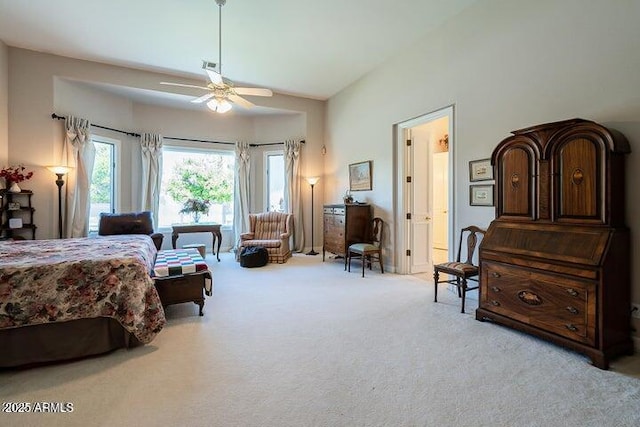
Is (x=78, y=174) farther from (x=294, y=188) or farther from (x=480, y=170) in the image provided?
(x=480, y=170)

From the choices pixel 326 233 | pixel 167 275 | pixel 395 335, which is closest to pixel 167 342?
pixel 167 275

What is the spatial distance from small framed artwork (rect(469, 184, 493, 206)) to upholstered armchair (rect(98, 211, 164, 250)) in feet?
15.0

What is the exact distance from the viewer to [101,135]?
18.1 feet

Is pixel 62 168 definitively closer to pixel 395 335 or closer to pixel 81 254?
pixel 81 254

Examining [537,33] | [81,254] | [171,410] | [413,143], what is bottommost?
[171,410]

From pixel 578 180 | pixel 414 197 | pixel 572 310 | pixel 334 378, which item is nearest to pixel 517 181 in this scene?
pixel 578 180

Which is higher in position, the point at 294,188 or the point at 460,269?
the point at 294,188

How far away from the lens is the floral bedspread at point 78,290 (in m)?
2.16

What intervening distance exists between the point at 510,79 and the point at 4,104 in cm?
664

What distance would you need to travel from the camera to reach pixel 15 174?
4336mm

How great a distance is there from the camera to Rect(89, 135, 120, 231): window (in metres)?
5.54

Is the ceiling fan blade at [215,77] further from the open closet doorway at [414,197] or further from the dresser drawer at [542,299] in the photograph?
the dresser drawer at [542,299]

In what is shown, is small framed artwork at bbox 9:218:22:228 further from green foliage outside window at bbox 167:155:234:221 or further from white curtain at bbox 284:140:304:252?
white curtain at bbox 284:140:304:252

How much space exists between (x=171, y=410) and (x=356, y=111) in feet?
17.7
